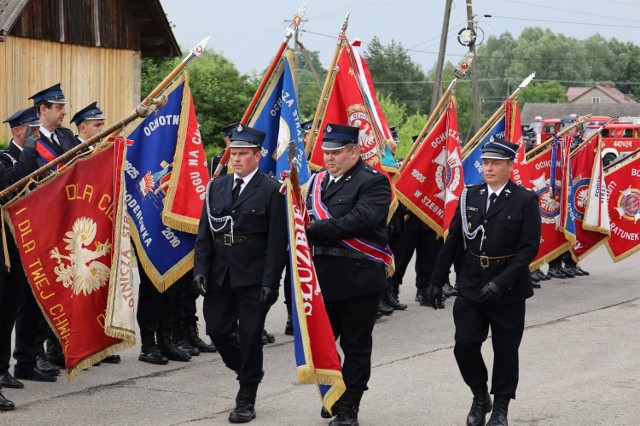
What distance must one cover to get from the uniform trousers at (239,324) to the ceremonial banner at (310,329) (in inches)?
16.1

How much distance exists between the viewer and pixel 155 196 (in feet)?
29.7

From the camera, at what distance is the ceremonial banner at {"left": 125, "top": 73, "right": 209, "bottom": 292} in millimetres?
8977

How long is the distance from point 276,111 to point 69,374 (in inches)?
131

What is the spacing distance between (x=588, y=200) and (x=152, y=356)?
313 inches

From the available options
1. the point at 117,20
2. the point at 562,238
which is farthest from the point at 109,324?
the point at 117,20

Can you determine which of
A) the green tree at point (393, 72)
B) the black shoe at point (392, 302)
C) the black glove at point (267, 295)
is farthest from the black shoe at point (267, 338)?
the green tree at point (393, 72)

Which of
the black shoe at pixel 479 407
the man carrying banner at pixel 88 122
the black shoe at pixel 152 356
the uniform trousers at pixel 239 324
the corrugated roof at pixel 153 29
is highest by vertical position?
the corrugated roof at pixel 153 29

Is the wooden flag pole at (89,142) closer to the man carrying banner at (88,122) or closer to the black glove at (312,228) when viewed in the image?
the man carrying banner at (88,122)

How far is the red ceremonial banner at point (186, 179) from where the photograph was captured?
8.99 meters

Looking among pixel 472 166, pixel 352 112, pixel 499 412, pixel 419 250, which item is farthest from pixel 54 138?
pixel 472 166

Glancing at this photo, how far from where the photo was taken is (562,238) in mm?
14656

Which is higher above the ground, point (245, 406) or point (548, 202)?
point (548, 202)

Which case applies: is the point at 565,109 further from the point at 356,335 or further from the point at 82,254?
the point at 356,335

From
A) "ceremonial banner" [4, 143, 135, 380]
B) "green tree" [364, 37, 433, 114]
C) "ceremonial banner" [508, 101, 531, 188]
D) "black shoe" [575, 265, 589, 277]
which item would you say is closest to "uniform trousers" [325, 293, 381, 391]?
"ceremonial banner" [4, 143, 135, 380]
